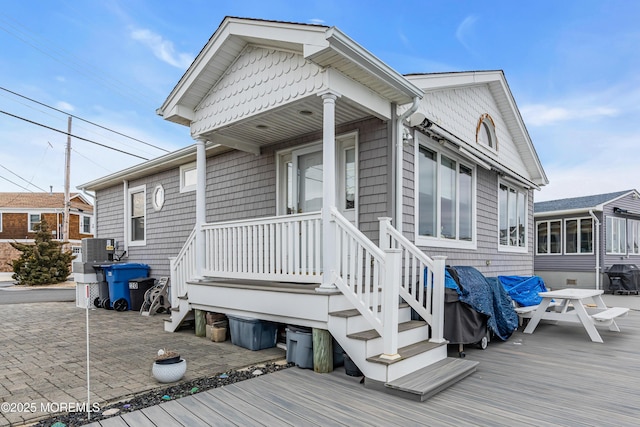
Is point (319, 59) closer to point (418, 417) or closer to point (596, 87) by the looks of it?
point (418, 417)

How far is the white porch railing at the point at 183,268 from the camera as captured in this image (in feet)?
19.7

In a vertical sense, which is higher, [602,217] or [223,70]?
[223,70]

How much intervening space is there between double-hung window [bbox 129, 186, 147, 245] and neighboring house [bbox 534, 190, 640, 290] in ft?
45.1

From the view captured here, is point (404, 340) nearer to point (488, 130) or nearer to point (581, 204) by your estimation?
point (488, 130)

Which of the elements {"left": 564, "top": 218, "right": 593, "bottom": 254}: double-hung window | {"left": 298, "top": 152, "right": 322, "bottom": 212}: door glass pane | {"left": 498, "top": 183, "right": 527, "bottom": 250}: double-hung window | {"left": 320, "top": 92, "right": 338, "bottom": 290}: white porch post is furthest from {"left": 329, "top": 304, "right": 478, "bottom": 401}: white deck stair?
{"left": 564, "top": 218, "right": 593, "bottom": 254}: double-hung window

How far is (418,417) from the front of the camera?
2.83 metres

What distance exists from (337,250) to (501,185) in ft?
19.1

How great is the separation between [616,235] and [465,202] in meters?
11.4

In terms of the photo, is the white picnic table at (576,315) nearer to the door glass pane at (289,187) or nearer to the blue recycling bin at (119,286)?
the door glass pane at (289,187)

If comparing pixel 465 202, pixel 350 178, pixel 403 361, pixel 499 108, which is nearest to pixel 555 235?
pixel 499 108

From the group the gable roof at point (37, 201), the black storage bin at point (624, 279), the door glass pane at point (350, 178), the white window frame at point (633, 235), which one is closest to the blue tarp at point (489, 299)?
the door glass pane at point (350, 178)

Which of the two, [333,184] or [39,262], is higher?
[333,184]

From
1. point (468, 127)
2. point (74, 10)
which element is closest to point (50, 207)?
point (74, 10)

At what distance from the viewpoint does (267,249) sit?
493cm
